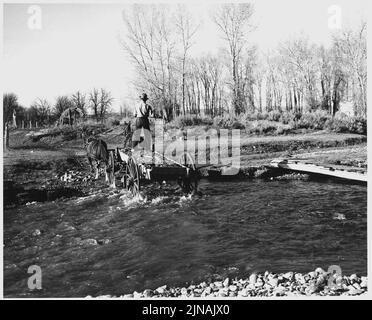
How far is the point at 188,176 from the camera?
30.6 ft

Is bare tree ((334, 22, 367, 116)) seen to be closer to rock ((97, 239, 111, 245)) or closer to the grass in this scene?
the grass

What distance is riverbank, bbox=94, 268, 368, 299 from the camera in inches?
263

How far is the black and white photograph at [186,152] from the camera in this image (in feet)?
23.3

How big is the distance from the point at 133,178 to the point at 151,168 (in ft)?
3.87

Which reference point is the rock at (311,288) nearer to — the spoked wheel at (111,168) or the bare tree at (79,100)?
the spoked wheel at (111,168)

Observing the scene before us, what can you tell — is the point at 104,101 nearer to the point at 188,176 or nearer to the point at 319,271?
the point at 188,176

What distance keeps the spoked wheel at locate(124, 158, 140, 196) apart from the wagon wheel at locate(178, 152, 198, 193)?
111 cm

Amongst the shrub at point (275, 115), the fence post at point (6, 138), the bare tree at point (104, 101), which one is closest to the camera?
the fence post at point (6, 138)

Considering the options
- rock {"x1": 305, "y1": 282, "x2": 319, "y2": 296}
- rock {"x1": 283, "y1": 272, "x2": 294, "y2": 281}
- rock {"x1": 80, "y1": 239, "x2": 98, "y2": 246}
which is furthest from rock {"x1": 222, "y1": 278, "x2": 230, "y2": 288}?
rock {"x1": 80, "y1": 239, "x2": 98, "y2": 246}

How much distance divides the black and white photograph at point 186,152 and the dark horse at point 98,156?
0.04 metres

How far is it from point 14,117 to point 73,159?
2174 millimetres

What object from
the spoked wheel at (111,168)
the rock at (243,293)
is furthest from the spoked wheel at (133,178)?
the rock at (243,293)
